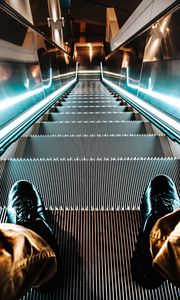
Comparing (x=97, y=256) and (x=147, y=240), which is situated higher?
(x=147, y=240)

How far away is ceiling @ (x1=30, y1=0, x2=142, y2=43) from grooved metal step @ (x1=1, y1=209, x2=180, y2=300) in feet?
40.6

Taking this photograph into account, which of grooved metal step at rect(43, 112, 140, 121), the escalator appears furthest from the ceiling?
the escalator

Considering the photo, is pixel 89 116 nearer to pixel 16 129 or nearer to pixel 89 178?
pixel 16 129

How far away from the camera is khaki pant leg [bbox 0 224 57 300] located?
0.75 metres

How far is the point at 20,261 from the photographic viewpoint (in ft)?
2.57

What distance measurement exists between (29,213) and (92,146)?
3.96ft

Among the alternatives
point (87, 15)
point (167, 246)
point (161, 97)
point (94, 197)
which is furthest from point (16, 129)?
point (87, 15)

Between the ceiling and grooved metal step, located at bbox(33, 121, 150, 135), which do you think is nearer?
grooved metal step, located at bbox(33, 121, 150, 135)

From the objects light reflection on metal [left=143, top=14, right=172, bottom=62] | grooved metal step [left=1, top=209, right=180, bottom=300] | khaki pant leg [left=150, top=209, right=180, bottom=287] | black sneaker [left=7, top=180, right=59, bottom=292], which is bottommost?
grooved metal step [left=1, top=209, right=180, bottom=300]

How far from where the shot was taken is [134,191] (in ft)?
5.53

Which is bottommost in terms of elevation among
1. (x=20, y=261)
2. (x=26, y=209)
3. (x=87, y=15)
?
(x=26, y=209)

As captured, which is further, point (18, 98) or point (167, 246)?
point (18, 98)

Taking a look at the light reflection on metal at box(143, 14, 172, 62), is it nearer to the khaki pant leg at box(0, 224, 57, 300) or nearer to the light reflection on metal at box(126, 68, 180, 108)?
the light reflection on metal at box(126, 68, 180, 108)

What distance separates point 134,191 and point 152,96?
2231 mm
